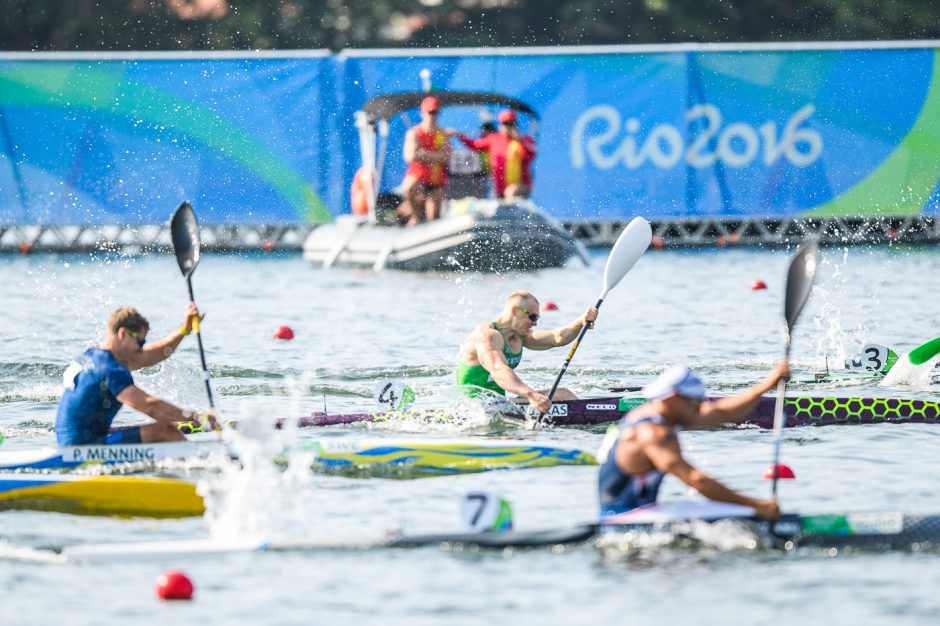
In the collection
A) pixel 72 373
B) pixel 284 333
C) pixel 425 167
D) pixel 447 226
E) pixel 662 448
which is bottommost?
pixel 662 448

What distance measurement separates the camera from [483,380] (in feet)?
43.2

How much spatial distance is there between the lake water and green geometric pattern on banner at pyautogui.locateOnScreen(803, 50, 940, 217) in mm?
758

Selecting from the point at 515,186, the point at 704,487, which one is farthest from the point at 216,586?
the point at 515,186

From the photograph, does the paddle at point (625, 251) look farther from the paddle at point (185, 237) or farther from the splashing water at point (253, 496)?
the splashing water at point (253, 496)

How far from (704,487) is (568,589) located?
905mm

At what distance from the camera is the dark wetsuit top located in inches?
361

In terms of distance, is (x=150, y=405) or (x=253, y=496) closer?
(x=253, y=496)

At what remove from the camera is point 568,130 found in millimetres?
25641

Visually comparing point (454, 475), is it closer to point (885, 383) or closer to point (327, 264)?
point (885, 383)

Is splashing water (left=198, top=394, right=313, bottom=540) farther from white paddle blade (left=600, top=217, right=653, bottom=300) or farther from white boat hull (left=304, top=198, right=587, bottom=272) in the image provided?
white boat hull (left=304, top=198, right=587, bottom=272)

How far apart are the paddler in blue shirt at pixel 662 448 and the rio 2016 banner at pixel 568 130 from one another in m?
16.4

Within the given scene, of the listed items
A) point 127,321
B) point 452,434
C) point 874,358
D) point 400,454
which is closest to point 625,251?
point 452,434

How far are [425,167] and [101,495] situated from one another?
14261 millimetres

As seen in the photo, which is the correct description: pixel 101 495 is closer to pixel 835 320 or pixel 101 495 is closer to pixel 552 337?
pixel 552 337
